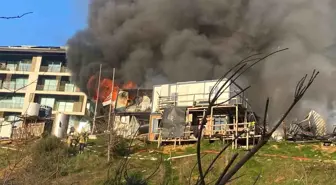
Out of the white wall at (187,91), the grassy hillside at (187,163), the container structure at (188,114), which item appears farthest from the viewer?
the white wall at (187,91)

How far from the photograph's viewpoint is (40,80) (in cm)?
4241

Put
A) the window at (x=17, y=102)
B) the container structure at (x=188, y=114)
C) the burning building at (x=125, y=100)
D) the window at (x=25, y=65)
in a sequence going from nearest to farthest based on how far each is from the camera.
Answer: the container structure at (x=188, y=114), the burning building at (x=125, y=100), the window at (x=17, y=102), the window at (x=25, y=65)

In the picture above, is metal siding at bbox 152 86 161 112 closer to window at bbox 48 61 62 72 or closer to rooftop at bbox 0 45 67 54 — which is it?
rooftop at bbox 0 45 67 54

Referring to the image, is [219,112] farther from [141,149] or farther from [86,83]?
[86,83]

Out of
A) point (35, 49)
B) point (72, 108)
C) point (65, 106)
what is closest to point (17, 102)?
point (65, 106)

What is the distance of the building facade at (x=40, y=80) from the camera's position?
41344mm

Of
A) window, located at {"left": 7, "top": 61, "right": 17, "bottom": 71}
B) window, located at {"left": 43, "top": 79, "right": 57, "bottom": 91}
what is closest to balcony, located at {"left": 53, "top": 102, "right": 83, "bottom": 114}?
window, located at {"left": 43, "top": 79, "right": 57, "bottom": 91}

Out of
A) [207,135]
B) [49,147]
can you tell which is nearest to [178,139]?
[207,135]

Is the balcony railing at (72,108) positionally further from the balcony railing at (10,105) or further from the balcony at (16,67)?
the balcony at (16,67)

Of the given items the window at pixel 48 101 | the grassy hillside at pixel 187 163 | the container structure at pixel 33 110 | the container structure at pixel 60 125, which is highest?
the window at pixel 48 101

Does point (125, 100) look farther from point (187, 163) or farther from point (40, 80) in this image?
point (187, 163)

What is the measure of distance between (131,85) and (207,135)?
1629 cm

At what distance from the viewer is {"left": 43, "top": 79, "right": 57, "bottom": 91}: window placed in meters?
42.5

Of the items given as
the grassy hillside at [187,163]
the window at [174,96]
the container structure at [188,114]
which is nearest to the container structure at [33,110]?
the container structure at [188,114]
